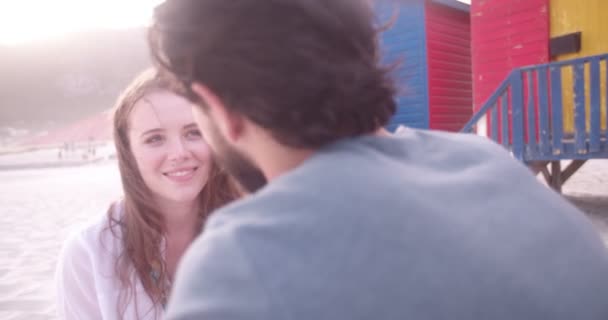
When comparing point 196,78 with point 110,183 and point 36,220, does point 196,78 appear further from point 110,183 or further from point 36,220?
point 110,183

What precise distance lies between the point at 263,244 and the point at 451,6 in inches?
392

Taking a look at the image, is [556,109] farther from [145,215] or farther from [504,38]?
[145,215]

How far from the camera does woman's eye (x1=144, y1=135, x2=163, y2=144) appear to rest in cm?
202

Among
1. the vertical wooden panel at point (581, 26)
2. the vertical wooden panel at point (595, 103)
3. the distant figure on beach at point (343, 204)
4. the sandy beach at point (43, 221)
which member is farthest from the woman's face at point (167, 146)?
the vertical wooden panel at point (581, 26)

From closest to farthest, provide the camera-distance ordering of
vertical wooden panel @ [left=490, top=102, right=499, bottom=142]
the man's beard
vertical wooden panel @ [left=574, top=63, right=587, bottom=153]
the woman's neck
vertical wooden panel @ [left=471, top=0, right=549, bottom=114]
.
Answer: the man's beard, the woman's neck, vertical wooden panel @ [left=574, top=63, right=587, bottom=153], vertical wooden panel @ [left=490, top=102, right=499, bottom=142], vertical wooden panel @ [left=471, top=0, right=549, bottom=114]

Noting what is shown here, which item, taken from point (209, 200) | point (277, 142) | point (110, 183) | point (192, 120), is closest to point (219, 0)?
point (277, 142)

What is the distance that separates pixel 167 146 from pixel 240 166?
1064 millimetres

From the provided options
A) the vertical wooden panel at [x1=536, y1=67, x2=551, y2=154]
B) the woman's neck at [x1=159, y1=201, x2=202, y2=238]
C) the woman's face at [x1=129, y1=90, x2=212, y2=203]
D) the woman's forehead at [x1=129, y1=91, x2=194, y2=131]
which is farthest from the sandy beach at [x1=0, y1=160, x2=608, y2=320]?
the vertical wooden panel at [x1=536, y1=67, x2=551, y2=154]

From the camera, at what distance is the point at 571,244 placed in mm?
820

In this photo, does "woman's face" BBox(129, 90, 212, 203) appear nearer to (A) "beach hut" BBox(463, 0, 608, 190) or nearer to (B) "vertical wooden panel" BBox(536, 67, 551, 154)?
(A) "beach hut" BBox(463, 0, 608, 190)

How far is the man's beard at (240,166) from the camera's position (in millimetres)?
1037

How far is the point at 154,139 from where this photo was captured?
204 centimetres

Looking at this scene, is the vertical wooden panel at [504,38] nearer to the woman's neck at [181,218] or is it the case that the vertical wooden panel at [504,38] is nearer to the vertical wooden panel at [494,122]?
the vertical wooden panel at [494,122]

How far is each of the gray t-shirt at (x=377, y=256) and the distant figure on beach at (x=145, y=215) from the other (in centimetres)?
130
